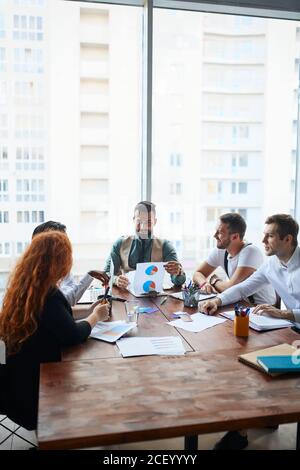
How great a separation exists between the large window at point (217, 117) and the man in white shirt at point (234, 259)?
622mm

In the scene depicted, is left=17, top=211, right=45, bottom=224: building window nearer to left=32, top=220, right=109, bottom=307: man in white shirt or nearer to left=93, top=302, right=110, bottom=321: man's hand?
left=32, top=220, right=109, bottom=307: man in white shirt

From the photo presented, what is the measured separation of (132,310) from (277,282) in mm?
890

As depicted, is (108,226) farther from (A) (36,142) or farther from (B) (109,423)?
(B) (109,423)

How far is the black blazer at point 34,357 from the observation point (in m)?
1.63

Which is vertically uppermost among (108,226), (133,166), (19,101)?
(19,101)

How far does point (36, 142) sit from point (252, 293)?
1899 millimetres

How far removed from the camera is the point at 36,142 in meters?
3.11

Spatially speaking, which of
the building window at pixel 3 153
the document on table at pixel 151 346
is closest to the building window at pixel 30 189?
the building window at pixel 3 153

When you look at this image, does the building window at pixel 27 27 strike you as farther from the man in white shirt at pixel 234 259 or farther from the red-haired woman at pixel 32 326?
the red-haired woman at pixel 32 326

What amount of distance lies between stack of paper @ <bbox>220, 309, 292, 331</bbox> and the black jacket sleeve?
80 cm

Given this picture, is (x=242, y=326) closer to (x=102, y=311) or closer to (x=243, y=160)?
(x=102, y=311)

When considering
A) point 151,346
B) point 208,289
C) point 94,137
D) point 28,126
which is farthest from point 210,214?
point 151,346

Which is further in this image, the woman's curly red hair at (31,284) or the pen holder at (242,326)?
the pen holder at (242,326)
